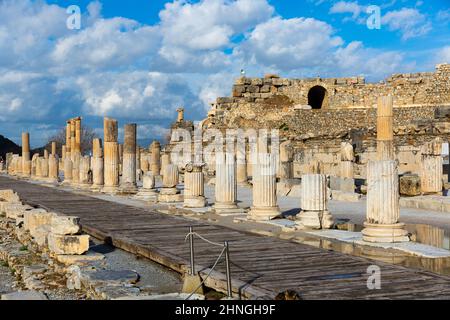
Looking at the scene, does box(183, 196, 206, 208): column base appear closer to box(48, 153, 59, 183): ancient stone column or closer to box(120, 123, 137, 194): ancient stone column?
box(120, 123, 137, 194): ancient stone column

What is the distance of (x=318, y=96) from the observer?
144ft

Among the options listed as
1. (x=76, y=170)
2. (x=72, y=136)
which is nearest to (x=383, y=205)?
(x=76, y=170)

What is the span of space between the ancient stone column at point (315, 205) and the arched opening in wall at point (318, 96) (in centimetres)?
2928

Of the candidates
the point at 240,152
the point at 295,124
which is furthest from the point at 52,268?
the point at 295,124

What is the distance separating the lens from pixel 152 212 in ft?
51.8

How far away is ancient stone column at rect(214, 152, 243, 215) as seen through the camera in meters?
15.6

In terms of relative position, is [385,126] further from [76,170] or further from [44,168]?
[44,168]

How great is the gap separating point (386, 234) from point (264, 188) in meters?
3.88

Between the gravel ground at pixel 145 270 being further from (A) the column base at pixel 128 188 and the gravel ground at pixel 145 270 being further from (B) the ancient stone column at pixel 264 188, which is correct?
(A) the column base at pixel 128 188

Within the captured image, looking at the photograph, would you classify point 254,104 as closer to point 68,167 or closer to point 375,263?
point 68,167

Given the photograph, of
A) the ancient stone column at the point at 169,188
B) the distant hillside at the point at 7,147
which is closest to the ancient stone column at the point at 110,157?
the ancient stone column at the point at 169,188

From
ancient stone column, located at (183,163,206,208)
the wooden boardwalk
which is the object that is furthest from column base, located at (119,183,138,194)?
the wooden boardwalk

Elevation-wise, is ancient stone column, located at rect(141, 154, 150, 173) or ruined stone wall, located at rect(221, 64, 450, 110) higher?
ruined stone wall, located at rect(221, 64, 450, 110)
